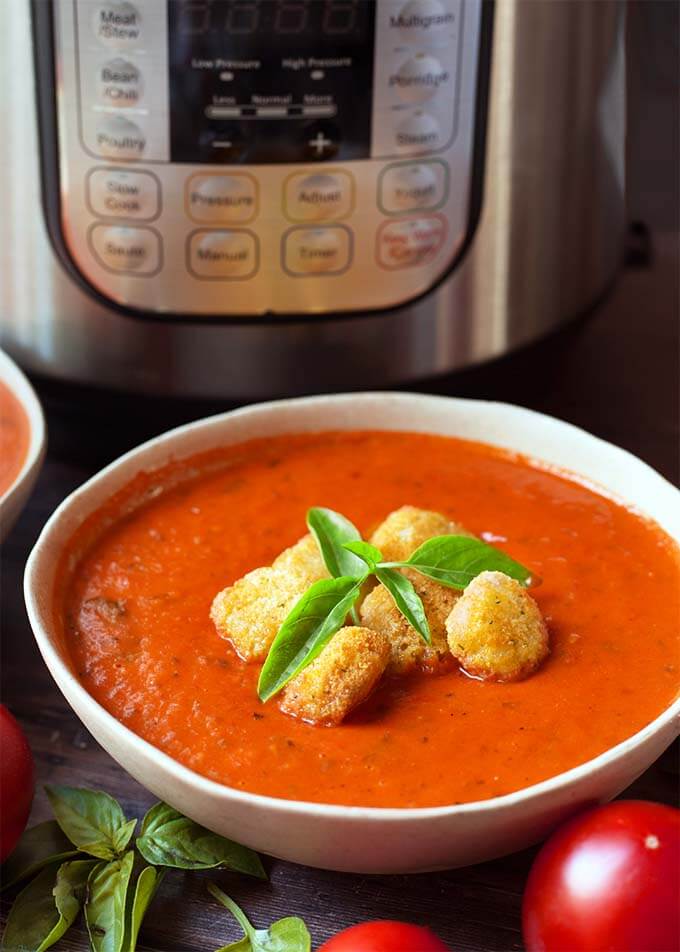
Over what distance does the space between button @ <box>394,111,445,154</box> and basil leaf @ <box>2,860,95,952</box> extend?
0.75 meters

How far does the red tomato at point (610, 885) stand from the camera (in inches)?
32.5

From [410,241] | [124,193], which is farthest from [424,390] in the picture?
[124,193]

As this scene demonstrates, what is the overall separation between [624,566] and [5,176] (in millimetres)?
733

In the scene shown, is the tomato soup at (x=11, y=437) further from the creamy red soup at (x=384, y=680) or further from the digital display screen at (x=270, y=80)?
the digital display screen at (x=270, y=80)

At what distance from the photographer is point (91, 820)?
39.3 inches

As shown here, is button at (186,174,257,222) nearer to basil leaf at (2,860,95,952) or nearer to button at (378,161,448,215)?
button at (378,161,448,215)

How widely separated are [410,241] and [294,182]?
14cm

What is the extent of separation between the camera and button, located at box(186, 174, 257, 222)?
1282mm

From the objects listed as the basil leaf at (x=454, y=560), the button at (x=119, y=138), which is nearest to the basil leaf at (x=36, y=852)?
the basil leaf at (x=454, y=560)

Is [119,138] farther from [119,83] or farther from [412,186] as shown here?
[412,186]

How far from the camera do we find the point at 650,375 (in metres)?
1.72

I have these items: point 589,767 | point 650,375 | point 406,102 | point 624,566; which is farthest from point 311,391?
point 589,767

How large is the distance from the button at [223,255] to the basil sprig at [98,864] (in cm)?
55

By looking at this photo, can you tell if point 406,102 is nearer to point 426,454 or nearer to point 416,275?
point 416,275
